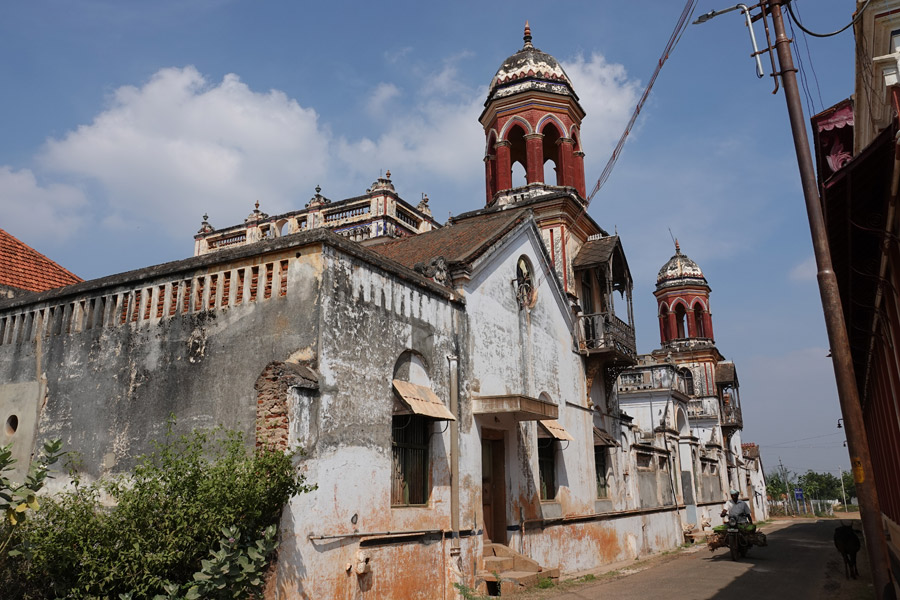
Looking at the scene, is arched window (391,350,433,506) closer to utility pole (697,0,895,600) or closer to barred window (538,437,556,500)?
barred window (538,437,556,500)

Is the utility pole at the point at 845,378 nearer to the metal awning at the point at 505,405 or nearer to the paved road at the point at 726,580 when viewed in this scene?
the paved road at the point at 726,580

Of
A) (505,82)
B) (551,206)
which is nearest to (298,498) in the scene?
(551,206)

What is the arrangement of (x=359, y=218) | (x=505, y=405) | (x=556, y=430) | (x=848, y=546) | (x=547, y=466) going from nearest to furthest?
1. (x=505, y=405)
2. (x=848, y=546)
3. (x=556, y=430)
4. (x=547, y=466)
5. (x=359, y=218)

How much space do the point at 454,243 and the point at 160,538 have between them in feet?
31.0

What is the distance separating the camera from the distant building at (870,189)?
6578 mm

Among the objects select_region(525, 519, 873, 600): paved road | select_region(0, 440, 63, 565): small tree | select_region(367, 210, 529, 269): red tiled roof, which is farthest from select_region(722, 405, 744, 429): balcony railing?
select_region(0, 440, 63, 565): small tree

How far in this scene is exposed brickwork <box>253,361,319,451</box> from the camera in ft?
28.8

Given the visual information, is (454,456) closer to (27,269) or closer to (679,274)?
(27,269)

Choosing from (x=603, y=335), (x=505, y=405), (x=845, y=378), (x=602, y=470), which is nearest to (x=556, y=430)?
(x=505, y=405)

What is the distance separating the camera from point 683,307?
4378cm

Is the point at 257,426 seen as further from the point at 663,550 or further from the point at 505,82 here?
the point at 663,550

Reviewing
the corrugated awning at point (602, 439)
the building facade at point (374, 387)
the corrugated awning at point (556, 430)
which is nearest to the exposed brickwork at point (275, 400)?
the building facade at point (374, 387)

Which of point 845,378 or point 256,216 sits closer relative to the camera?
point 845,378

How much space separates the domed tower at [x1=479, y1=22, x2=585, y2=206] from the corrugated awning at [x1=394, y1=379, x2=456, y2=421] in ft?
34.9
